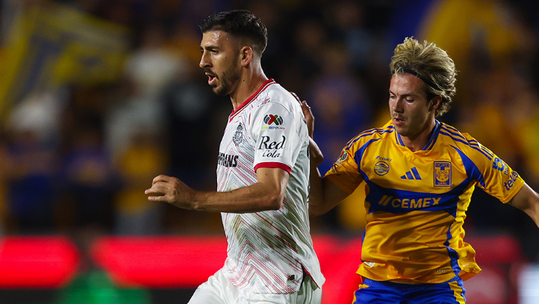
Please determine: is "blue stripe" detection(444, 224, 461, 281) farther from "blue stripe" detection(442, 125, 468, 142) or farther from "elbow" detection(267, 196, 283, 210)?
"elbow" detection(267, 196, 283, 210)

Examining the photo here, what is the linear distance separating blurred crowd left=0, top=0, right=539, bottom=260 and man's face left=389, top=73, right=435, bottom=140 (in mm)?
3227

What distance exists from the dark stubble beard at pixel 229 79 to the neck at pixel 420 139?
1058mm

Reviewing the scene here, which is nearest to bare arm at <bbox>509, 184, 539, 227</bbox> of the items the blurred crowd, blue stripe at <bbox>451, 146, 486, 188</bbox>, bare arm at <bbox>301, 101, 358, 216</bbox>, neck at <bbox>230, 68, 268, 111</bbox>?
blue stripe at <bbox>451, 146, 486, 188</bbox>

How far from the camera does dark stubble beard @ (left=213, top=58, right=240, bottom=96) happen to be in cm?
330

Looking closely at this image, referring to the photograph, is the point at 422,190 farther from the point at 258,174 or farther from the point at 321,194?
the point at 258,174

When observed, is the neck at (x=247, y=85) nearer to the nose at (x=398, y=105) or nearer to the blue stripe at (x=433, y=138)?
the nose at (x=398, y=105)

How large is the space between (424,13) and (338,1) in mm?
1192

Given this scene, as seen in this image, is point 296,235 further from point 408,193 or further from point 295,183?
point 408,193

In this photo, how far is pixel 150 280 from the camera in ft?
17.9

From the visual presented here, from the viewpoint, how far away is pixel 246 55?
10.9 ft

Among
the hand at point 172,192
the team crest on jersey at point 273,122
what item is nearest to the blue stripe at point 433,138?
the team crest on jersey at point 273,122

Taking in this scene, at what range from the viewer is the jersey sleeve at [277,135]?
2910 millimetres

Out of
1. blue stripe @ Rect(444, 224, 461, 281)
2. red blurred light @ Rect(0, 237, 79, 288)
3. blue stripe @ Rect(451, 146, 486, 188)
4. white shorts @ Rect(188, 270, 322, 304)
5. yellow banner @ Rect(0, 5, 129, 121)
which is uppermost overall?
yellow banner @ Rect(0, 5, 129, 121)

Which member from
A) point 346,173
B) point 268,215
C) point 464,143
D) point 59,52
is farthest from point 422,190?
point 59,52
